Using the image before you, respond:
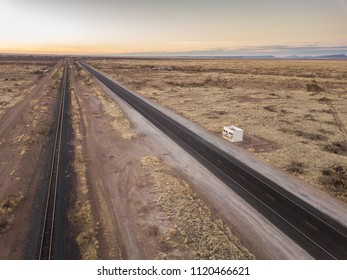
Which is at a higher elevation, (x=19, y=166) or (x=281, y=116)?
(x=19, y=166)

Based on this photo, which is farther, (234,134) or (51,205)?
(234,134)

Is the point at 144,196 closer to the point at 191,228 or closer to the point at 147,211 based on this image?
the point at 147,211

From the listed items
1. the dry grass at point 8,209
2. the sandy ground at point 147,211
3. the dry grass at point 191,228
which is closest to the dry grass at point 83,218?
the sandy ground at point 147,211

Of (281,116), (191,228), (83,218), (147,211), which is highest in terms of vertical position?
(281,116)

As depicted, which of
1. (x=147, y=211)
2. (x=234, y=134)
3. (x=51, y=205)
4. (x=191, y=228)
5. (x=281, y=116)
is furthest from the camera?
(x=281, y=116)

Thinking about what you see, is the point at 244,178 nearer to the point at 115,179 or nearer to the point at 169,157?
the point at 169,157

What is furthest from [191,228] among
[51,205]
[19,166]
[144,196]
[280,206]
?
[19,166]

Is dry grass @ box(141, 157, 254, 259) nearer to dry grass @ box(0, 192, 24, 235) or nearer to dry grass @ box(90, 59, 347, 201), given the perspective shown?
dry grass @ box(0, 192, 24, 235)
